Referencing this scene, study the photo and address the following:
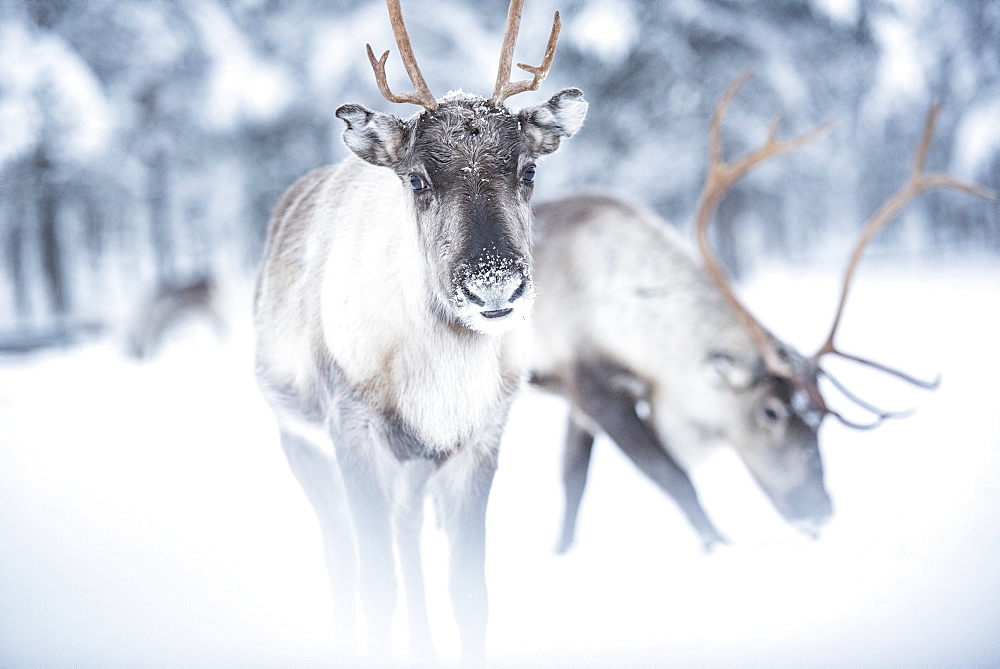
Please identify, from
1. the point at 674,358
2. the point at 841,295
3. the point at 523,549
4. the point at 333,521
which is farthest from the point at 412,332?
the point at 841,295

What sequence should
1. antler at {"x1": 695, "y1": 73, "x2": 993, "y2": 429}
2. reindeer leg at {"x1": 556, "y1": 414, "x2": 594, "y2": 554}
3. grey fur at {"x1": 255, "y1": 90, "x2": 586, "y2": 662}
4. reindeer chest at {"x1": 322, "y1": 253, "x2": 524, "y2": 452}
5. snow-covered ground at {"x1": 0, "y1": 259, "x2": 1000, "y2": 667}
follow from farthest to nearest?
1. reindeer leg at {"x1": 556, "y1": 414, "x2": 594, "y2": 554}
2. antler at {"x1": 695, "y1": 73, "x2": 993, "y2": 429}
3. snow-covered ground at {"x1": 0, "y1": 259, "x2": 1000, "y2": 667}
4. reindeer chest at {"x1": 322, "y1": 253, "x2": 524, "y2": 452}
5. grey fur at {"x1": 255, "y1": 90, "x2": 586, "y2": 662}

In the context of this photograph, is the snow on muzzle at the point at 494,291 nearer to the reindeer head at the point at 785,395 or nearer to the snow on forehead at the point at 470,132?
the snow on forehead at the point at 470,132

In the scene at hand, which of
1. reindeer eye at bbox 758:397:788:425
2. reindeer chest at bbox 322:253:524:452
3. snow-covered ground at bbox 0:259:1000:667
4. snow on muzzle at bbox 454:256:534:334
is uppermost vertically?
snow on muzzle at bbox 454:256:534:334

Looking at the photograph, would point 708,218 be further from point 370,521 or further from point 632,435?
point 370,521

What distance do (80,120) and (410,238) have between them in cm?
118

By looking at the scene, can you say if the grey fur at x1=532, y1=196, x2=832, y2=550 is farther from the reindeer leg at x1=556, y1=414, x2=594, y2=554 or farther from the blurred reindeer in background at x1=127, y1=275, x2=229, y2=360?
the blurred reindeer in background at x1=127, y1=275, x2=229, y2=360

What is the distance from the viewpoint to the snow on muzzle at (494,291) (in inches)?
39.8

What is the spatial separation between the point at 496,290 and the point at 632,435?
3.44 ft

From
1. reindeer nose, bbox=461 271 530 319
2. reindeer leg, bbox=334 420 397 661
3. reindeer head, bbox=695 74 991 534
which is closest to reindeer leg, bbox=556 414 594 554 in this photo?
reindeer head, bbox=695 74 991 534

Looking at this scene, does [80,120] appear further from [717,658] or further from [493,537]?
[717,658]

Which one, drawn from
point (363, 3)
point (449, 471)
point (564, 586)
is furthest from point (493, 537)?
point (363, 3)

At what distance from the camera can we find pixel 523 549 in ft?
6.09

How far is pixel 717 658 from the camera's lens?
1.52 m

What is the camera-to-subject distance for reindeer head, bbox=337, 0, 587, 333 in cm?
104
